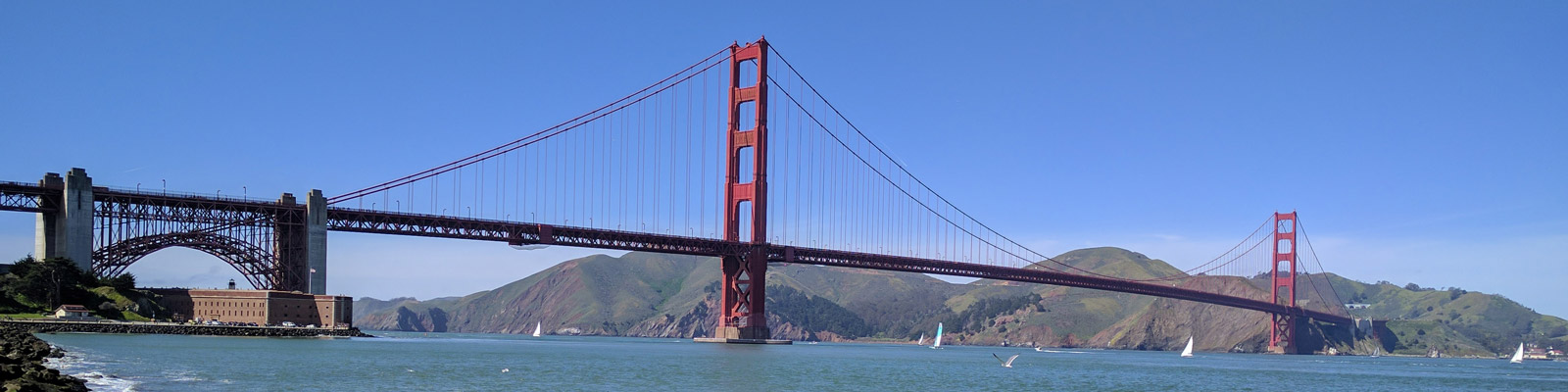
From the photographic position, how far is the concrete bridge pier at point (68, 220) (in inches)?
3221

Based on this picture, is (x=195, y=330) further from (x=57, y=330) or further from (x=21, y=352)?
(x=21, y=352)

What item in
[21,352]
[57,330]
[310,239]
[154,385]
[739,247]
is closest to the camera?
[154,385]

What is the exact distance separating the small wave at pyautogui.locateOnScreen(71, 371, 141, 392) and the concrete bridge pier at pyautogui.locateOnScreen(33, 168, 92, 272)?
150 ft

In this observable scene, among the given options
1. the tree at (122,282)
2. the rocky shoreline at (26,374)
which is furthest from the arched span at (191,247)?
the rocky shoreline at (26,374)

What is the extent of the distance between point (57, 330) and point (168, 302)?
16029 mm

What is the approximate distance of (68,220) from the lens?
82.1 metres

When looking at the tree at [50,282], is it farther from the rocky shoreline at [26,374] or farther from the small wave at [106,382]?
the small wave at [106,382]

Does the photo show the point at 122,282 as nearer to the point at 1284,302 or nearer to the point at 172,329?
the point at 172,329

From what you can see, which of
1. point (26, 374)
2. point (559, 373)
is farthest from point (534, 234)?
point (26, 374)

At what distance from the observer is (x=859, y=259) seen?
108m

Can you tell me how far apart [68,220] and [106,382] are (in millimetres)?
49512

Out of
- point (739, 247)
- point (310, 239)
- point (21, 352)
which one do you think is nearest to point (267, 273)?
point (310, 239)

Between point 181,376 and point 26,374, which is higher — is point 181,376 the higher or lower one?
the lower one

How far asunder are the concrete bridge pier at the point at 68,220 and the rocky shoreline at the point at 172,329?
5.40m
